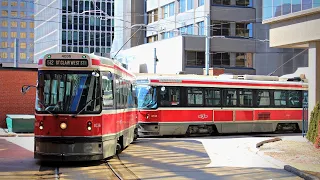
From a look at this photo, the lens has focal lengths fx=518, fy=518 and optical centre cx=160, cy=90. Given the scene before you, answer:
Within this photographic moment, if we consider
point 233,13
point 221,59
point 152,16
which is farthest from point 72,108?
point 152,16

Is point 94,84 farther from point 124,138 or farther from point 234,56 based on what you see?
point 234,56

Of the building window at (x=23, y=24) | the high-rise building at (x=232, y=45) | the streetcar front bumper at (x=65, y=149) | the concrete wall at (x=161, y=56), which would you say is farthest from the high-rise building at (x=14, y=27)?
the streetcar front bumper at (x=65, y=149)

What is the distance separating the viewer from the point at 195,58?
5712cm

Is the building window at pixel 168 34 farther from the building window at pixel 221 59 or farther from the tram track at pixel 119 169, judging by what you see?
the tram track at pixel 119 169

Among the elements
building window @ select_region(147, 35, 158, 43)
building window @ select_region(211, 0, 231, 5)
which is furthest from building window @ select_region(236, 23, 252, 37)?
building window @ select_region(147, 35, 158, 43)

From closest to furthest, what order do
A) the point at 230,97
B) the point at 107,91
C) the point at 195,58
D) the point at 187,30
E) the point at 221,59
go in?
the point at 107,91 < the point at 230,97 < the point at 195,58 < the point at 221,59 < the point at 187,30

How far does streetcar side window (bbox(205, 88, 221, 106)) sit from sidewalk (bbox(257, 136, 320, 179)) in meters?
5.18

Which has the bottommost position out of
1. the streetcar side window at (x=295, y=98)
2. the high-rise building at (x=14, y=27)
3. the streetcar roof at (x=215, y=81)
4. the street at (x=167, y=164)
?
the street at (x=167, y=164)

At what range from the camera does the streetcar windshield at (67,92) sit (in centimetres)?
1423

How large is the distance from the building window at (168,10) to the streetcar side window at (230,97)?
128 ft

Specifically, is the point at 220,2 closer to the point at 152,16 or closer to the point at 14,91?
the point at 152,16

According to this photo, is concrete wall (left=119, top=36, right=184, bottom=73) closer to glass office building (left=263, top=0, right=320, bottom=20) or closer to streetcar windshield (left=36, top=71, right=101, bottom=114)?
glass office building (left=263, top=0, right=320, bottom=20)

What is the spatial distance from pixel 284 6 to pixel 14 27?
106m

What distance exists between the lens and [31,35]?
412 ft
